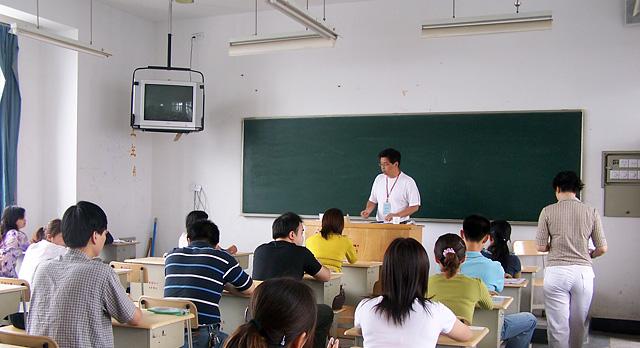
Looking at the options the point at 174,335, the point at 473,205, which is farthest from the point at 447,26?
the point at 174,335

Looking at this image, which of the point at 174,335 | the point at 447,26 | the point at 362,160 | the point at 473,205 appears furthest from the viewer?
the point at 362,160

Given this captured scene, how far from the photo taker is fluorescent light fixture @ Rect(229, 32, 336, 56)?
6.04 meters

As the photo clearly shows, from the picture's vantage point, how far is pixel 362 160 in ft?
25.0

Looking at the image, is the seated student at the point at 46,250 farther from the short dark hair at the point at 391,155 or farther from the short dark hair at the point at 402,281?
the short dark hair at the point at 391,155

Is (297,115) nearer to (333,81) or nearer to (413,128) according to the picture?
(333,81)

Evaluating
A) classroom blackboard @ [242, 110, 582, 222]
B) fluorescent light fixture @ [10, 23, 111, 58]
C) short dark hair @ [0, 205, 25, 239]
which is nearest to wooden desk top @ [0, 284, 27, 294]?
short dark hair @ [0, 205, 25, 239]

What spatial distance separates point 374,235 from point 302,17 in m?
2.09

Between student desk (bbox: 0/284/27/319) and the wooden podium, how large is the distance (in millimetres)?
2914

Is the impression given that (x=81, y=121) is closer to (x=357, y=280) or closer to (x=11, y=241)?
(x=11, y=241)

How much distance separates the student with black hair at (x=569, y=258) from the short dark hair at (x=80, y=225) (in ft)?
11.1

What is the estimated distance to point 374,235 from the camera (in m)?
5.89

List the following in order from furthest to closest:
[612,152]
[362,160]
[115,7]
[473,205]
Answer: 1. [115,7]
2. [362,160]
3. [473,205]
4. [612,152]

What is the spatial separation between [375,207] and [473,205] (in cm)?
111

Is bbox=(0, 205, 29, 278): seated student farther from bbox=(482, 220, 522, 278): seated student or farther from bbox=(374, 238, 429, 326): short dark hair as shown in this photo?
bbox=(374, 238, 429, 326): short dark hair
